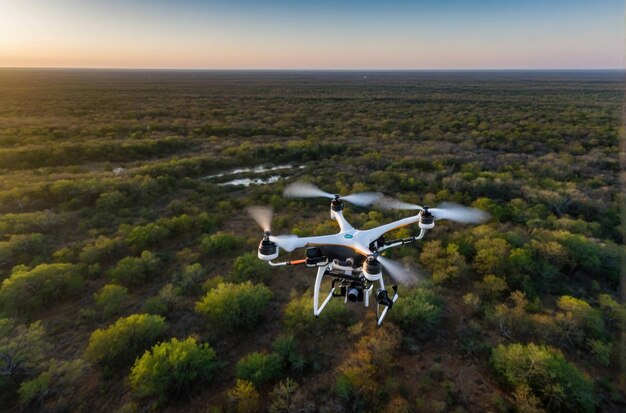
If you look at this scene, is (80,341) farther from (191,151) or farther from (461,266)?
(191,151)

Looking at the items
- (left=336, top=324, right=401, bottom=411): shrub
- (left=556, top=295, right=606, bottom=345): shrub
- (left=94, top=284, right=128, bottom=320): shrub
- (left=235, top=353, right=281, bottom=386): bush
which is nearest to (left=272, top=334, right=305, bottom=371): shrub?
(left=235, top=353, right=281, bottom=386): bush

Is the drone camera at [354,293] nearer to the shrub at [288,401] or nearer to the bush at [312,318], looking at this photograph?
the shrub at [288,401]

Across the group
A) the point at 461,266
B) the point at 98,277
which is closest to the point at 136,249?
the point at 98,277

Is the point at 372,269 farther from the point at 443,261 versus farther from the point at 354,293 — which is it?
the point at 443,261

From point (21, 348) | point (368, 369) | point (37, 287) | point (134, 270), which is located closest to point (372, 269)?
point (368, 369)

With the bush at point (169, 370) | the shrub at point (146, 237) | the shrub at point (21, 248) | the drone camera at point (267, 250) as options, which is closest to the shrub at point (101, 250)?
the shrub at point (146, 237)

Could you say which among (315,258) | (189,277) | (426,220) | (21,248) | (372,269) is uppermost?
(372,269)

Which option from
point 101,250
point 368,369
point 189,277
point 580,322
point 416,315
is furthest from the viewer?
point 101,250
